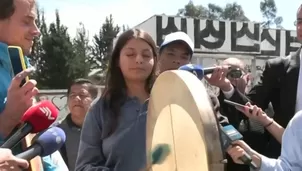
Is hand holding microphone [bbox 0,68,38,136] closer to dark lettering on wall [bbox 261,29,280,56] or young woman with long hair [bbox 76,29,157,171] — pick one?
young woman with long hair [bbox 76,29,157,171]

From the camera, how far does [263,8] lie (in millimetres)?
95750

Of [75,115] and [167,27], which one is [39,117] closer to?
[75,115]

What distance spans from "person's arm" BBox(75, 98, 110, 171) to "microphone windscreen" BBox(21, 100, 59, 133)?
731 millimetres

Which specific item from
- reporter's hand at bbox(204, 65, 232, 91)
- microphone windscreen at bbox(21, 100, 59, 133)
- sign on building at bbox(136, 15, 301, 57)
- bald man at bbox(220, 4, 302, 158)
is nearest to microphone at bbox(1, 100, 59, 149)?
microphone windscreen at bbox(21, 100, 59, 133)

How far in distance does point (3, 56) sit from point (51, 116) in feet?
1.20

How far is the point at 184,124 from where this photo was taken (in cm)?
197

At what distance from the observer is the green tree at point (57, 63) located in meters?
36.2

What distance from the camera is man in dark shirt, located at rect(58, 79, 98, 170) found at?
505cm

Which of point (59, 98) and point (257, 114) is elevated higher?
point (257, 114)

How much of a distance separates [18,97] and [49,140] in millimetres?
229

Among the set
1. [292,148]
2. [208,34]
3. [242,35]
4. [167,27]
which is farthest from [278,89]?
[242,35]

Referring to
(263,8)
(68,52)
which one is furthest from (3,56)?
(263,8)

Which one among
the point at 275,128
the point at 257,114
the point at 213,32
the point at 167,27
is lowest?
the point at 275,128

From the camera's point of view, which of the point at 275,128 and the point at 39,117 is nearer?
the point at 39,117
